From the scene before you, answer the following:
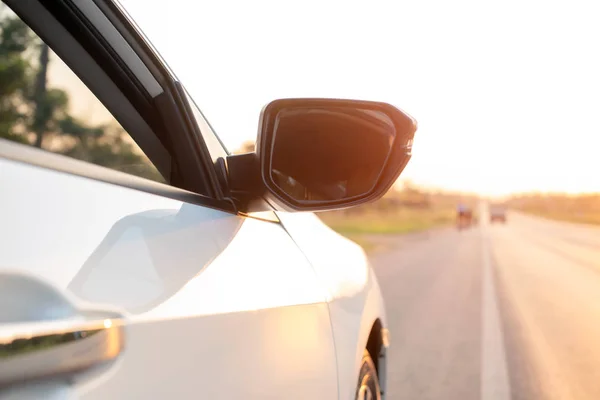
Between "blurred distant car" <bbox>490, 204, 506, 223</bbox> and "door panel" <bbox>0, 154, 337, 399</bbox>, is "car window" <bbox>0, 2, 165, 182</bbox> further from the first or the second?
"blurred distant car" <bbox>490, 204, 506, 223</bbox>

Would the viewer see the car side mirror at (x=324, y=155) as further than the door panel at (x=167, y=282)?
Yes

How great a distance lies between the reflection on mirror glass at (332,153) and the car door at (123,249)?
196 mm

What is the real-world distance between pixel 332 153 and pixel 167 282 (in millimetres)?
898

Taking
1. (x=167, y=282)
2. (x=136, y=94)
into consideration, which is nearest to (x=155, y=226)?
(x=167, y=282)

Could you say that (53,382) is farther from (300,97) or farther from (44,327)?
(300,97)

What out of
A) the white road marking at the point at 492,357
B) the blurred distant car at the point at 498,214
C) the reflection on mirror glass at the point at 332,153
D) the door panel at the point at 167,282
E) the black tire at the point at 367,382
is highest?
the reflection on mirror glass at the point at 332,153

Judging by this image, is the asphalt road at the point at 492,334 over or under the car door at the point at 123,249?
under

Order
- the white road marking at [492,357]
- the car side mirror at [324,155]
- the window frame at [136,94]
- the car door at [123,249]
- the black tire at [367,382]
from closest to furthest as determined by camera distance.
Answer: the car door at [123,249]
the window frame at [136,94]
the car side mirror at [324,155]
the black tire at [367,382]
the white road marking at [492,357]

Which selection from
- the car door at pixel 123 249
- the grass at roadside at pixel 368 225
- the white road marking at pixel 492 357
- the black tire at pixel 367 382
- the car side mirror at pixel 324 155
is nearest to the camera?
the car door at pixel 123 249

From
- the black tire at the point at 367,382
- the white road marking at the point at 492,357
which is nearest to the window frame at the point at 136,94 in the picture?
the black tire at the point at 367,382

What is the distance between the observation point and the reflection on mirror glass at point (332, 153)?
1.99m

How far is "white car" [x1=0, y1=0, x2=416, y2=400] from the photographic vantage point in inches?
42.0

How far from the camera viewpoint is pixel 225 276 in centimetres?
167

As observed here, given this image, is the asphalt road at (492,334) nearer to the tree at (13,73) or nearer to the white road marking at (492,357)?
the white road marking at (492,357)
